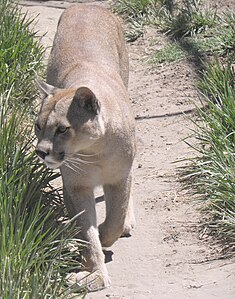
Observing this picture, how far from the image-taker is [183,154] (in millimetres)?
6961

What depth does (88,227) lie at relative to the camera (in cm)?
547

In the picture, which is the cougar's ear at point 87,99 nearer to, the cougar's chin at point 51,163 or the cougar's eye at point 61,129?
the cougar's eye at point 61,129

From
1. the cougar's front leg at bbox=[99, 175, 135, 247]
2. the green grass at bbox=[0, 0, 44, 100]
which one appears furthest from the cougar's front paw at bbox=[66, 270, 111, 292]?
the green grass at bbox=[0, 0, 44, 100]

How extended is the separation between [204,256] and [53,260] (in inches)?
44.9

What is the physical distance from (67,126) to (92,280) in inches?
35.4

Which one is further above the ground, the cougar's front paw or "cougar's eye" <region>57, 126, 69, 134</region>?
"cougar's eye" <region>57, 126, 69, 134</region>

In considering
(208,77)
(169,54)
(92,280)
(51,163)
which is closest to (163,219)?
(92,280)

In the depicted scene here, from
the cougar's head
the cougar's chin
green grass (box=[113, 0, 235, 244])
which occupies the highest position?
the cougar's head

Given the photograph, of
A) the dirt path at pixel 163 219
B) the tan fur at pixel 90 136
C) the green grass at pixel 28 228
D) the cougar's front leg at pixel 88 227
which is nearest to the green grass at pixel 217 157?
the dirt path at pixel 163 219

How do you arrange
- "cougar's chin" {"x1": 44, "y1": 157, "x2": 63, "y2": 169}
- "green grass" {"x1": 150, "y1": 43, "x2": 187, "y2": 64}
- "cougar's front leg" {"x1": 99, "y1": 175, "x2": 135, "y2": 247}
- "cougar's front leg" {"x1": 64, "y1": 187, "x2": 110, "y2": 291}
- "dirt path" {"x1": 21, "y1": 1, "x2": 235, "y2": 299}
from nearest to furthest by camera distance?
1. "cougar's chin" {"x1": 44, "y1": 157, "x2": 63, "y2": 169}
2. "dirt path" {"x1": 21, "y1": 1, "x2": 235, "y2": 299}
3. "cougar's front leg" {"x1": 64, "y1": 187, "x2": 110, "y2": 291}
4. "cougar's front leg" {"x1": 99, "y1": 175, "x2": 135, "y2": 247}
5. "green grass" {"x1": 150, "y1": 43, "x2": 187, "y2": 64}

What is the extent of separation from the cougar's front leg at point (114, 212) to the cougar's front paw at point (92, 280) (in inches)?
14.9

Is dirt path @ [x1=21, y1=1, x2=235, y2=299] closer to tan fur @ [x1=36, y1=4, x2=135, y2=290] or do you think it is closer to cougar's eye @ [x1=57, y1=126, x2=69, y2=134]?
tan fur @ [x1=36, y1=4, x2=135, y2=290]

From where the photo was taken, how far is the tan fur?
5148 mm

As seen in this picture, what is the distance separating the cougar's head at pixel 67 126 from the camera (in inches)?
200
